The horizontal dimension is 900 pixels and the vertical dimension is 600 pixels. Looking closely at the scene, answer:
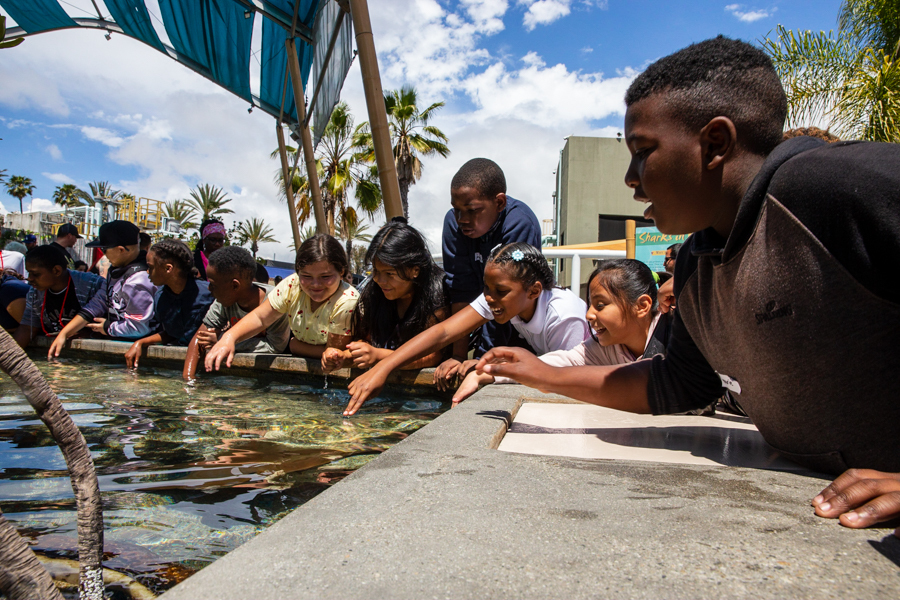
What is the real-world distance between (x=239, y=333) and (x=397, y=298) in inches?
53.5

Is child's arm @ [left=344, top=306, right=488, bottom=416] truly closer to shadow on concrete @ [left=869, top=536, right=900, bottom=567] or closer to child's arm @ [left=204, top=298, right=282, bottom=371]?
child's arm @ [left=204, top=298, right=282, bottom=371]

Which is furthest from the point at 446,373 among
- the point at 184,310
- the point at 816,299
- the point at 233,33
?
the point at 233,33

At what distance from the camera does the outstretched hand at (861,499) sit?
107cm

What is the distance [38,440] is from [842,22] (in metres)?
12.7

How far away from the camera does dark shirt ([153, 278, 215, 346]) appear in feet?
18.2

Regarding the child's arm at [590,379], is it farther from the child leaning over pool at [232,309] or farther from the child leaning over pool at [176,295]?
the child leaning over pool at [176,295]

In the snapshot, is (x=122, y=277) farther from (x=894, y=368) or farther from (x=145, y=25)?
(x=894, y=368)

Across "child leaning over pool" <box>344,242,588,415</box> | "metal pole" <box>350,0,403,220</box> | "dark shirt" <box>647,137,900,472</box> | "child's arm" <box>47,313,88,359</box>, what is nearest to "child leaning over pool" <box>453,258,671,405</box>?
"child leaning over pool" <box>344,242,588,415</box>

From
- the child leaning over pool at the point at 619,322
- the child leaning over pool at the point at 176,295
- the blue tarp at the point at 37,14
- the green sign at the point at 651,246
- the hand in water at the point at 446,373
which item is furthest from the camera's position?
the blue tarp at the point at 37,14

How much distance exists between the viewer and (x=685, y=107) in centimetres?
145

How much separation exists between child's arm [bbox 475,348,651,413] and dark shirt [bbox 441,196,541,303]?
1880 mm

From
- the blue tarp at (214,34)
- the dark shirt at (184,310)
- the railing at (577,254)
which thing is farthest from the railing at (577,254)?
the blue tarp at (214,34)

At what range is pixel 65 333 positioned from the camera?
5.90m

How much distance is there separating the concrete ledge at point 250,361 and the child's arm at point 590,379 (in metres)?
1.69
